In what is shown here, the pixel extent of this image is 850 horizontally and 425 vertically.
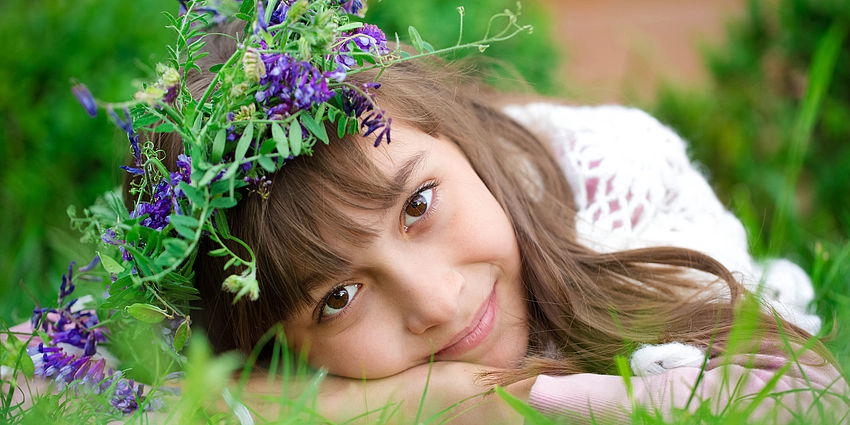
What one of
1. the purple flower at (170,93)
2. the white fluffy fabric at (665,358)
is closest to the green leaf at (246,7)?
the purple flower at (170,93)

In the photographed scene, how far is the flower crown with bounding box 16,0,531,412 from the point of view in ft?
4.91

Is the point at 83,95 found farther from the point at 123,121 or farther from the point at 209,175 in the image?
the point at 209,175

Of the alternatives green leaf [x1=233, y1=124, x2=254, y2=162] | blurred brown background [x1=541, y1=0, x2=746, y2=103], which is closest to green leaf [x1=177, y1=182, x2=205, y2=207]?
green leaf [x1=233, y1=124, x2=254, y2=162]

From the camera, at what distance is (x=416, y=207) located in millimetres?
1889

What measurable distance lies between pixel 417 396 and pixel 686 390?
67 cm

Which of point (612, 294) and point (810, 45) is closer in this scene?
point (612, 294)

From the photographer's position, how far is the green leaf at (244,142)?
1.52 m

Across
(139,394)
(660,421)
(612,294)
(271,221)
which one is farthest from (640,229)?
(139,394)

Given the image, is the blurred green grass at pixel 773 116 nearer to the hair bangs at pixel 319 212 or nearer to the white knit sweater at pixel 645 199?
the white knit sweater at pixel 645 199

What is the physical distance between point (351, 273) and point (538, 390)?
21.2 inches

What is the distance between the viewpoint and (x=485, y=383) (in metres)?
1.84

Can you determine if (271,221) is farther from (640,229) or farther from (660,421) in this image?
(640,229)

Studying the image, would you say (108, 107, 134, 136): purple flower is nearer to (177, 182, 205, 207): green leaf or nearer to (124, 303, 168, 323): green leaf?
(177, 182, 205, 207): green leaf

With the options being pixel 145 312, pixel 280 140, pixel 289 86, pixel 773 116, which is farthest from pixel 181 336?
pixel 773 116
